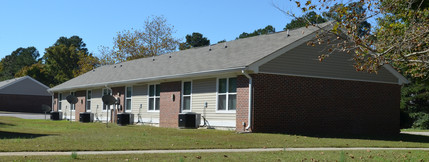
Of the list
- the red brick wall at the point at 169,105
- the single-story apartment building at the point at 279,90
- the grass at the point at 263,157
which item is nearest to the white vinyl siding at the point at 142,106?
the single-story apartment building at the point at 279,90

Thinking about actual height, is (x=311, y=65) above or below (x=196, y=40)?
below

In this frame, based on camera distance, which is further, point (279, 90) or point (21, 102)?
point (21, 102)

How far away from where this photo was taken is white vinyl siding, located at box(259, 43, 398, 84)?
62.7 feet

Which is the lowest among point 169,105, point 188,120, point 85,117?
point 85,117

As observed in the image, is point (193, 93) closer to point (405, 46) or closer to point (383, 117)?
point (383, 117)

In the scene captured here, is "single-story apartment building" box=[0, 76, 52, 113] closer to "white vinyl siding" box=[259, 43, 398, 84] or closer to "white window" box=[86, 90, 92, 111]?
"white window" box=[86, 90, 92, 111]

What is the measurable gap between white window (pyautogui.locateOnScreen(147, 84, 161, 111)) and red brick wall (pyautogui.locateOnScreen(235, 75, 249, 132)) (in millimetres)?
7125

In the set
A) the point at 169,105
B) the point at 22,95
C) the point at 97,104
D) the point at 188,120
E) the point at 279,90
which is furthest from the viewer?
the point at 22,95

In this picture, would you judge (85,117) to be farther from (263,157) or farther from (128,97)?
(263,157)

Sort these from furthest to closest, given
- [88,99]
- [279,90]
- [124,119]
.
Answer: [88,99] → [124,119] → [279,90]

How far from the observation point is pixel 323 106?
20312mm

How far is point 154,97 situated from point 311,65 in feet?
30.2

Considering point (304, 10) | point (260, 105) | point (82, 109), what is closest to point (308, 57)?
point (260, 105)

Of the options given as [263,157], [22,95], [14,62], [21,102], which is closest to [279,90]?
[263,157]
